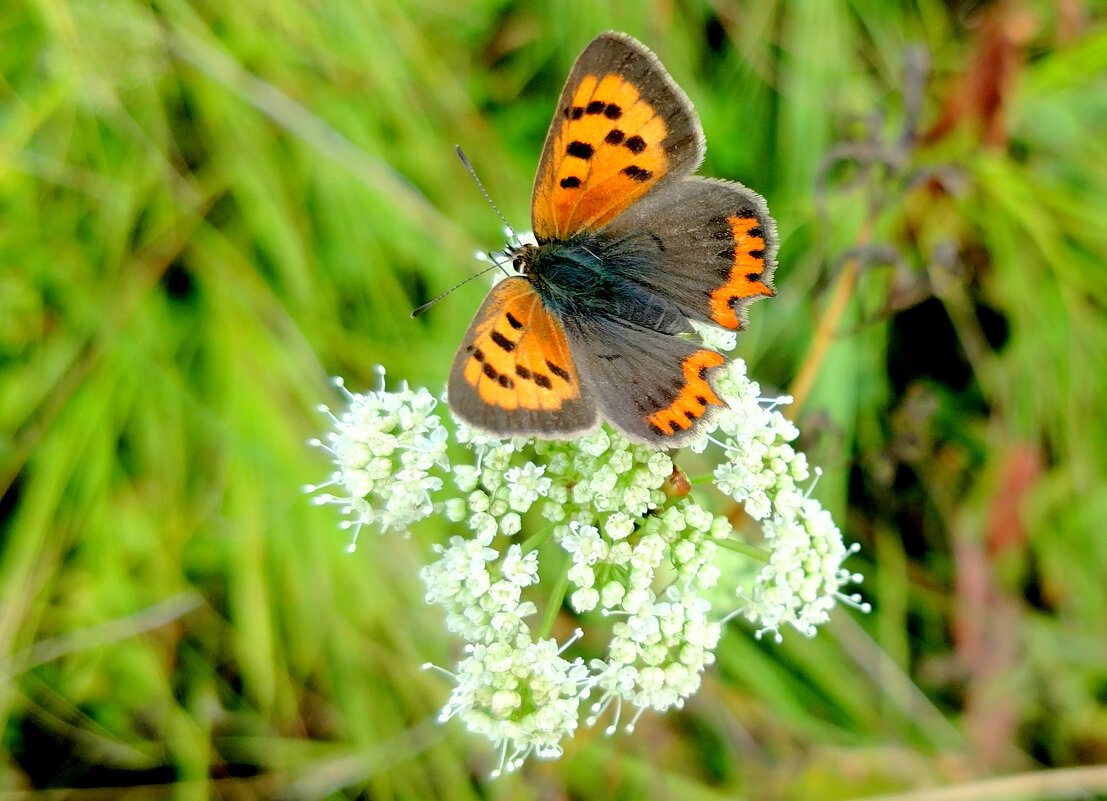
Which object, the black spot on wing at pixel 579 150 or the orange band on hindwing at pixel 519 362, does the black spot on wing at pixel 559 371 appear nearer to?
the orange band on hindwing at pixel 519 362

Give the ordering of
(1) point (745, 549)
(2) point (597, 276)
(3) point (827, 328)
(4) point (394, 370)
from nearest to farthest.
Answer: (1) point (745, 549) → (2) point (597, 276) → (3) point (827, 328) → (4) point (394, 370)

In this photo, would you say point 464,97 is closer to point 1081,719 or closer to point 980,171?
point 980,171

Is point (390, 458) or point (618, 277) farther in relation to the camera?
point (618, 277)

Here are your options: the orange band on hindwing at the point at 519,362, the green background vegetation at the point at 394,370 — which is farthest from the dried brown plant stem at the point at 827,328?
the orange band on hindwing at the point at 519,362

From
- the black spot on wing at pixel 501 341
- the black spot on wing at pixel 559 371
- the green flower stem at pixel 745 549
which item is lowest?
the green flower stem at pixel 745 549

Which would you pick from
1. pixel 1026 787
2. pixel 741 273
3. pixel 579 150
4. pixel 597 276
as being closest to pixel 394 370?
pixel 597 276

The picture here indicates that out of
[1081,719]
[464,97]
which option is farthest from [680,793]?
[464,97]

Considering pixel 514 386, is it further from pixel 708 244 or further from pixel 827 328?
pixel 827 328
